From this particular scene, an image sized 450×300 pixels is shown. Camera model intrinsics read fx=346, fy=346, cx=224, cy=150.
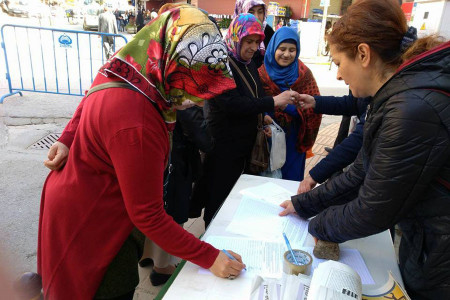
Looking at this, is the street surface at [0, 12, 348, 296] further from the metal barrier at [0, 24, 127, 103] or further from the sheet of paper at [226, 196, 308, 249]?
the sheet of paper at [226, 196, 308, 249]

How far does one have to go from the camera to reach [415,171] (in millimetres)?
876

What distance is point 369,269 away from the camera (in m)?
1.23

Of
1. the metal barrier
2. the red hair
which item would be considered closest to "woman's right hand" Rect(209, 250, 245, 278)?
the red hair

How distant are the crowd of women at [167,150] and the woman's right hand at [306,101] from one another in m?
1.06

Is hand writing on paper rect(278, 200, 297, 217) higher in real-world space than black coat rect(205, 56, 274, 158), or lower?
lower

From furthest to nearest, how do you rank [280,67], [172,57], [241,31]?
[280,67] → [241,31] → [172,57]

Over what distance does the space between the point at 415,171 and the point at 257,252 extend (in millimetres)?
626

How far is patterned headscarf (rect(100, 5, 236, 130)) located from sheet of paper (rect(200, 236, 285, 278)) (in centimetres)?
57

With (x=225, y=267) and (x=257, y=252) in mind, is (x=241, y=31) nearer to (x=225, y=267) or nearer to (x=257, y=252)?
(x=257, y=252)

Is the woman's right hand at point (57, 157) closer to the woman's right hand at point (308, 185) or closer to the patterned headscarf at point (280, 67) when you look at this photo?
the woman's right hand at point (308, 185)

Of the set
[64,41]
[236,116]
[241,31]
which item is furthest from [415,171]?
[64,41]

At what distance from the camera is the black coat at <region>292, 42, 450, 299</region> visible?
2.77 ft

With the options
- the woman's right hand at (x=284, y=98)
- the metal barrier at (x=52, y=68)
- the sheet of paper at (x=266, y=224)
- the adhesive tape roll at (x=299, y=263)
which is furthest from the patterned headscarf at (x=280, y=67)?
the metal barrier at (x=52, y=68)

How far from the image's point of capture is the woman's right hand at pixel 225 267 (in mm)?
1117
